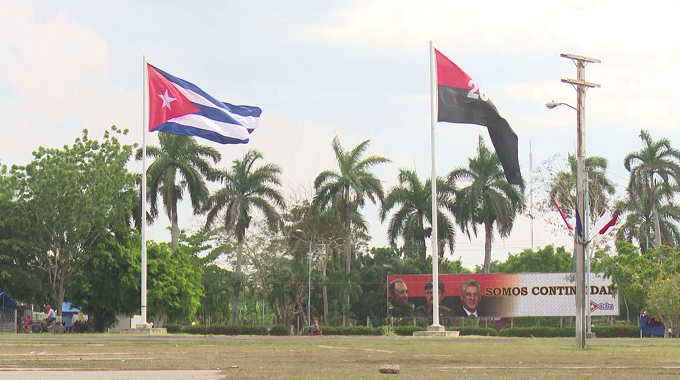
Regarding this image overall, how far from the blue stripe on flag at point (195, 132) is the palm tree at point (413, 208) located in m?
35.5

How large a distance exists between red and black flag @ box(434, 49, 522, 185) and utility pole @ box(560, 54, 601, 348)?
180 inches

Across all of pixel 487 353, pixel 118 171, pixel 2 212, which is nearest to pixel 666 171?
pixel 118 171

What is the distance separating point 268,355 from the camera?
64.9 ft

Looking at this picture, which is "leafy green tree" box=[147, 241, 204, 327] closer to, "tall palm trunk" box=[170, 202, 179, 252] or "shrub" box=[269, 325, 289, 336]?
"tall palm trunk" box=[170, 202, 179, 252]

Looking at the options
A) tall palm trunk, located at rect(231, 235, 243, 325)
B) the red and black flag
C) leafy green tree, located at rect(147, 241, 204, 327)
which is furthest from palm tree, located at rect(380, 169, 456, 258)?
the red and black flag

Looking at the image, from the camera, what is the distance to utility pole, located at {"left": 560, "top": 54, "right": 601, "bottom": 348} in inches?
995

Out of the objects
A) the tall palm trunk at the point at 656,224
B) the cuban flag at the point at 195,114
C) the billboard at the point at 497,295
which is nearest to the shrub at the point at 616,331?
the billboard at the point at 497,295

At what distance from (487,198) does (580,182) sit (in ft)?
132

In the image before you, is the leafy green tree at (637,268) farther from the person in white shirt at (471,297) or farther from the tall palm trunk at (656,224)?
the tall palm trunk at (656,224)

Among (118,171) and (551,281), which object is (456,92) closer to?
(118,171)

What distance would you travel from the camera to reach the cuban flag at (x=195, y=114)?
32.8 m

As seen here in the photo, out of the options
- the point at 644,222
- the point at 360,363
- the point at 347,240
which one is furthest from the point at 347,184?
the point at 360,363

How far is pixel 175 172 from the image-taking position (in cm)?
6131

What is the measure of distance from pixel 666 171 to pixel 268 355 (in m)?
54.5
